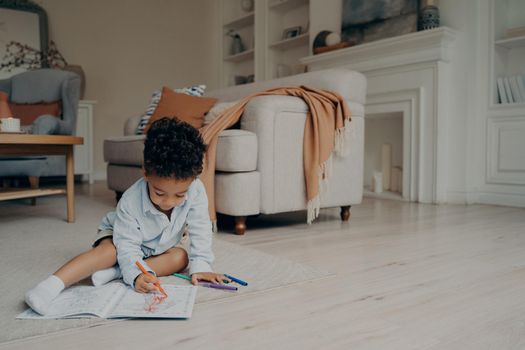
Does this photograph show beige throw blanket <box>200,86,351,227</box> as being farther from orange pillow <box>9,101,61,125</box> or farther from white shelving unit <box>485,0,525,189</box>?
orange pillow <box>9,101,61,125</box>

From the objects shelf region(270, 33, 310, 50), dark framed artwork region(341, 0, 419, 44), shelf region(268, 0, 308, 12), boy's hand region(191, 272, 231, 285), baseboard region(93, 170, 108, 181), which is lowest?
boy's hand region(191, 272, 231, 285)

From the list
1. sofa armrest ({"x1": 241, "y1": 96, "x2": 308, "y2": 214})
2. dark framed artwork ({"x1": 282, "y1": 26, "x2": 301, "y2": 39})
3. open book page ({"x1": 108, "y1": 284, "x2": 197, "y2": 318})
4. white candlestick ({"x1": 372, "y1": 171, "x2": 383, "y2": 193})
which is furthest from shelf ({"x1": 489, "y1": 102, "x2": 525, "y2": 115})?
open book page ({"x1": 108, "y1": 284, "x2": 197, "y2": 318})

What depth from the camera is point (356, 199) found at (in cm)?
248

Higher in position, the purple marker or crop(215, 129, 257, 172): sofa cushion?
crop(215, 129, 257, 172): sofa cushion

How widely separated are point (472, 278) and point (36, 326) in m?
1.13

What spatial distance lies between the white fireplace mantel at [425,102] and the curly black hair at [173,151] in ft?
8.19

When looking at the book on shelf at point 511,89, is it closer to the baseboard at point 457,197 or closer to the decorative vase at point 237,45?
the baseboard at point 457,197

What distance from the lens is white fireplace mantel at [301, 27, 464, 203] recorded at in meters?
3.26

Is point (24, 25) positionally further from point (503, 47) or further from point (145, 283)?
point (145, 283)

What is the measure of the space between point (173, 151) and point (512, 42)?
2.78 m

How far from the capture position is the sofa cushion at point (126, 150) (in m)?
2.75

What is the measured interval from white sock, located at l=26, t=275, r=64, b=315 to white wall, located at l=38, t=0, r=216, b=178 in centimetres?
439

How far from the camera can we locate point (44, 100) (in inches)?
146

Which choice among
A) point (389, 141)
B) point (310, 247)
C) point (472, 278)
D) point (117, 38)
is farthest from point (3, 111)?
point (117, 38)
